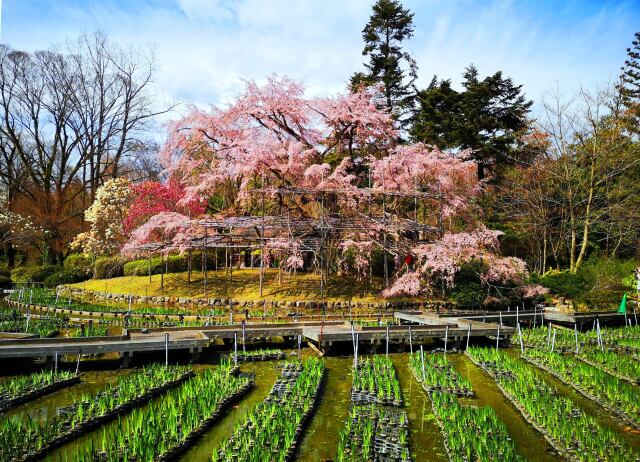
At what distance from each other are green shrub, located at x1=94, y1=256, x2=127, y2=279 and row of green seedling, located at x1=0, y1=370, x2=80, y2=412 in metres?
17.8

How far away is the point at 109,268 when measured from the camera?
25.6 meters

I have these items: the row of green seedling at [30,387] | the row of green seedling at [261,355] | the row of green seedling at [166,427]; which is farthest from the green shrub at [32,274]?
the row of green seedling at [166,427]

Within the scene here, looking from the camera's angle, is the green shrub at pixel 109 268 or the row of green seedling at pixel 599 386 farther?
the green shrub at pixel 109 268

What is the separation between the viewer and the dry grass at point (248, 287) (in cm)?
1928

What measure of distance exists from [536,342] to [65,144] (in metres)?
33.2

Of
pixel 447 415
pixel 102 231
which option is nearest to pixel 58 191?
pixel 102 231

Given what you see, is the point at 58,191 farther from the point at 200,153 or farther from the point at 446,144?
the point at 446,144

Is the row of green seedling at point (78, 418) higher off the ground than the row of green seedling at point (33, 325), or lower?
lower

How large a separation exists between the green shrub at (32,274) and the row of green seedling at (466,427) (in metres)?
25.9

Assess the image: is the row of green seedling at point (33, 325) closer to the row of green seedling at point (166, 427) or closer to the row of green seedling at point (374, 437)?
the row of green seedling at point (166, 427)

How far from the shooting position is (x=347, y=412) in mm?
7125

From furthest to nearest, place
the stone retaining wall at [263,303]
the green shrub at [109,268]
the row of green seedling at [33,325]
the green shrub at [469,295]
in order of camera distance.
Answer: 1. the green shrub at [109,268]
2. the green shrub at [469,295]
3. the stone retaining wall at [263,303]
4. the row of green seedling at [33,325]

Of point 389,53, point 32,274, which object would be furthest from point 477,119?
point 32,274

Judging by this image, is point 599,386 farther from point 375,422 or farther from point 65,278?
point 65,278
